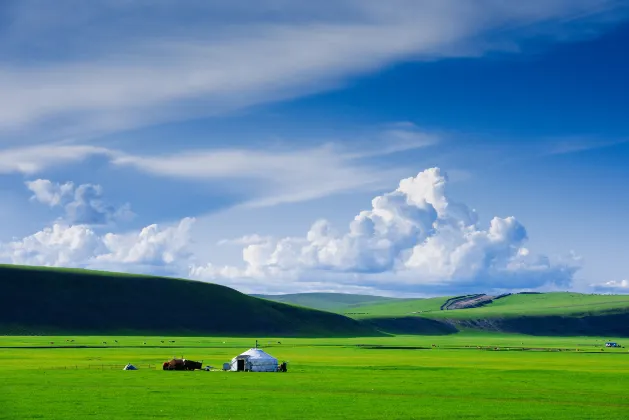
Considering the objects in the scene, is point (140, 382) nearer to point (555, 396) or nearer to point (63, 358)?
point (555, 396)

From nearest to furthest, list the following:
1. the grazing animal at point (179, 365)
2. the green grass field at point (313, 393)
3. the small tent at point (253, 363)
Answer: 1. the green grass field at point (313, 393)
2. the grazing animal at point (179, 365)
3. the small tent at point (253, 363)

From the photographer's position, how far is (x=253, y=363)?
3570 inches

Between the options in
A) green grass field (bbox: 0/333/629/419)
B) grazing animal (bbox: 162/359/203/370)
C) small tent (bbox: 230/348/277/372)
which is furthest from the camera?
small tent (bbox: 230/348/277/372)

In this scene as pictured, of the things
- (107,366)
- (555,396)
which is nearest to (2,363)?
(107,366)

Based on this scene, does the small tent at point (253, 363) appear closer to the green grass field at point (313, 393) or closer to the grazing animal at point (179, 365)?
the green grass field at point (313, 393)

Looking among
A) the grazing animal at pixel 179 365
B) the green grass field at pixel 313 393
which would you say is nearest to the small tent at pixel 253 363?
the green grass field at pixel 313 393

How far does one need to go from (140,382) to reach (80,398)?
14.5m

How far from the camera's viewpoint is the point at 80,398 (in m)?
56.6

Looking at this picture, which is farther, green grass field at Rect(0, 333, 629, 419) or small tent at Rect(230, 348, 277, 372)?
small tent at Rect(230, 348, 277, 372)

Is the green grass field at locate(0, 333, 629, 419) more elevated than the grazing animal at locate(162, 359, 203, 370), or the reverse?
the grazing animal at locate(162, 359, 203, 370)

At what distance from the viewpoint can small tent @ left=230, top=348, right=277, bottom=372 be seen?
90.6 metres

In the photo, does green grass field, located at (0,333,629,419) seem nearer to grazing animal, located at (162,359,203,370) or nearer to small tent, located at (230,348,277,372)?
grazing animal, located at (162,359,203,370)

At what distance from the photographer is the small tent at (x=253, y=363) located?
90562 mm

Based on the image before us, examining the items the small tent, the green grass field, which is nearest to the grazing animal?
the green grass field
